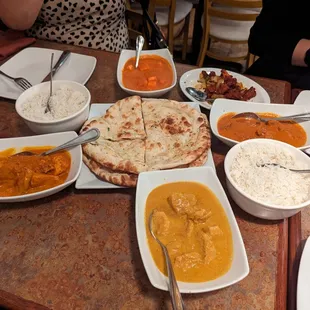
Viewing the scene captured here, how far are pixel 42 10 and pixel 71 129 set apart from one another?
1128mm

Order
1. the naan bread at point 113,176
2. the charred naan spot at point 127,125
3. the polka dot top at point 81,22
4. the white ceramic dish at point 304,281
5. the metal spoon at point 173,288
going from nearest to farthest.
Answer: the metal spoon at point 173,288 < the white ceramic dish at point 304,281 < the naan bread at point 113,176 < the charred naan spot at point 127,125 < the polka dot top at point 81,22

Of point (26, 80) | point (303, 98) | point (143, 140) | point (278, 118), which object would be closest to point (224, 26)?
point (303, 98)

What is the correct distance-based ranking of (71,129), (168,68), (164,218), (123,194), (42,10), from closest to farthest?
(164,218) < (123,194) < (71,129) < (168,68) < (42,10)

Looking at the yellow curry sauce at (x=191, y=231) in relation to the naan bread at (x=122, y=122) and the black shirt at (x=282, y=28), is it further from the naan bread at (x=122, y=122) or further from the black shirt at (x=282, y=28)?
the black shirt at (x=282, y=28)

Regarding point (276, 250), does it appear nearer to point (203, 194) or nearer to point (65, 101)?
point (203, 194)

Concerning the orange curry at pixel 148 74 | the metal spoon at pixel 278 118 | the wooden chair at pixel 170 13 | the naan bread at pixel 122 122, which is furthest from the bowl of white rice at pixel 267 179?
the wooden chair at pixel 170 13

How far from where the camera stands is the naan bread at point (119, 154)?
138 centimetres

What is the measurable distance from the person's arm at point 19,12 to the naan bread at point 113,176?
1241 mm

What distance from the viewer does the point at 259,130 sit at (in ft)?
5.24

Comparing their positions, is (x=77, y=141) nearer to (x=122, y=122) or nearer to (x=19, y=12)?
(x=122, y=122)

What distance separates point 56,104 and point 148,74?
23.8 inches

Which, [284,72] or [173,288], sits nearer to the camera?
[173,288]

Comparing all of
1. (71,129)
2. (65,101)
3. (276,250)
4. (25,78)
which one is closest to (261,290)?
(276,250)

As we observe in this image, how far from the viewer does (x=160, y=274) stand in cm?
103
